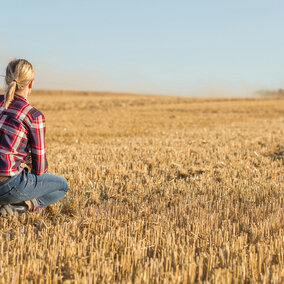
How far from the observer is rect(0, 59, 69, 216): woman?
3559 mm

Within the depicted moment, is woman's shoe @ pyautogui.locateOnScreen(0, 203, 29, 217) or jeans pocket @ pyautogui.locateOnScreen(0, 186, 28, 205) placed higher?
jeans pocket @ pyautogui.locateOnScreen(0, 186, 28, 205)

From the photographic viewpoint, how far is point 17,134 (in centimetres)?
358

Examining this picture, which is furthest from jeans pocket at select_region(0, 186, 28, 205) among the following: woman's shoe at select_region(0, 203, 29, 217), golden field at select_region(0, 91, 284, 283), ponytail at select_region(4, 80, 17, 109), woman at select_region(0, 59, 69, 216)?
ponytail at select_region(4, 80, 17, 109)

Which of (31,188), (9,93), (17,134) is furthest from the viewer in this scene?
(31,188)

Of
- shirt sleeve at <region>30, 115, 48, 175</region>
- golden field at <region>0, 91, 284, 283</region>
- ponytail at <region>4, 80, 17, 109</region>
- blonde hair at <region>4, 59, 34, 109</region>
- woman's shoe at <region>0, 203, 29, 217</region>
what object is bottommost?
golden field at <region>0, 91, 284, 283</region>

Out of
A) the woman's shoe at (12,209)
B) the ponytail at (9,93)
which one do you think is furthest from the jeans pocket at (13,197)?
the ponytail at (9,93)

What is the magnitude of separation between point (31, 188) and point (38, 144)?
51cm

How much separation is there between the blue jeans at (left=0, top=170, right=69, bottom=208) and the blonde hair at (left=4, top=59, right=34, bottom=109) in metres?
0.79

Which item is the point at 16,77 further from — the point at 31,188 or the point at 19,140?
the point at 31,188

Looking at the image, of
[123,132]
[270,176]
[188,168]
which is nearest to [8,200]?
[188,168]

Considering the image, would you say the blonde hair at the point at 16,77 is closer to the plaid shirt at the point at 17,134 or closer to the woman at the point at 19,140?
the woman at the point at 19,140

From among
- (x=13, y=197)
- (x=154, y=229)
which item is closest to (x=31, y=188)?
(x=13, y=197)

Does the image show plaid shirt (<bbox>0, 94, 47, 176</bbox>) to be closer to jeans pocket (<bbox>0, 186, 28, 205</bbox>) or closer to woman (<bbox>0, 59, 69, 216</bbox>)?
woman (<bbox>0, 59, 69, 216</bbox>)

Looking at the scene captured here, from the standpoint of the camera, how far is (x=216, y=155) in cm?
898
